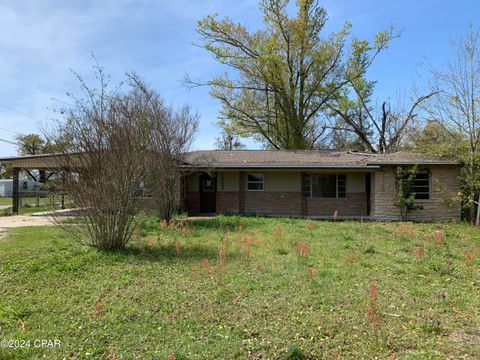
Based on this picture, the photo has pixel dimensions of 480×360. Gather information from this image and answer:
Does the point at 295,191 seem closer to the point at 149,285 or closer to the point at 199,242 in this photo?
the point at 199,242

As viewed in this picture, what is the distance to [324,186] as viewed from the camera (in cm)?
1870

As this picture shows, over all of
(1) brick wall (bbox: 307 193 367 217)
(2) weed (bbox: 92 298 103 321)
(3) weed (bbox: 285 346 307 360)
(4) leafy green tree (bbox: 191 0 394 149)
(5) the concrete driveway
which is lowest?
(3) weed (bbox: 285 346 307 360)

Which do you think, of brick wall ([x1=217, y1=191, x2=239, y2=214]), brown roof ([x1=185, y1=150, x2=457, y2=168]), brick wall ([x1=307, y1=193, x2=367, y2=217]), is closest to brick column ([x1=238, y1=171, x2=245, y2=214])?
brick wall ([x1=217, y1=191, x2=239, y2=214])

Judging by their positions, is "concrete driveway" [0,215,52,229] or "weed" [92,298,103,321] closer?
"weed" [92,298,103,321]

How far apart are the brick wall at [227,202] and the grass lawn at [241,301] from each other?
9670 millimetres

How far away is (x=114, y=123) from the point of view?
7828 millimetres

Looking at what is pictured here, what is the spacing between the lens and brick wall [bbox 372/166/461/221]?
1669 centimetres

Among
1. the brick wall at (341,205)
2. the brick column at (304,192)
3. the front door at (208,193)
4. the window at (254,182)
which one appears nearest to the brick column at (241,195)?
the window at (254,182)

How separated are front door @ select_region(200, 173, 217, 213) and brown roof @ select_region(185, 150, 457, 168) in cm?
126

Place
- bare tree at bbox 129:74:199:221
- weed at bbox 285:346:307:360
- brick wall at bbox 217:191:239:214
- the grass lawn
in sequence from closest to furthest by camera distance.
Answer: weed at bbox 285:346:307:360 < the grass lawn < bare tree at bbox 129:74:199:221 < brick wall at bbox 217:191:239:214

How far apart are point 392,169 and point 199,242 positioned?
11.3m

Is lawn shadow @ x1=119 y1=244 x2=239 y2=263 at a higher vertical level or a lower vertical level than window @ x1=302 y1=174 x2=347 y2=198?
lower

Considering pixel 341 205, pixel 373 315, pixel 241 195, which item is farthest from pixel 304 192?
pixel 373 315

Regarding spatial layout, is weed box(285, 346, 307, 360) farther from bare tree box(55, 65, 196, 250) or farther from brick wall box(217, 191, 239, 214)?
brick wall box(217, 191, 239, 214)
